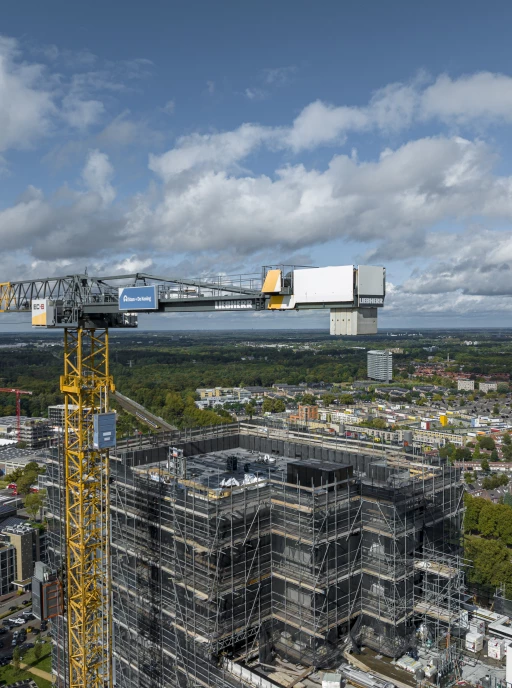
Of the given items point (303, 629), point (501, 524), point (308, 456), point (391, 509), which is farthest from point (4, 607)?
point (501, 524)

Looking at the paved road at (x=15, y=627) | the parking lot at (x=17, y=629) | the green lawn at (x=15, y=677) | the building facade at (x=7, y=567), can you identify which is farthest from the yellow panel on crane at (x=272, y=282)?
the building facade at (x=7, y=567)

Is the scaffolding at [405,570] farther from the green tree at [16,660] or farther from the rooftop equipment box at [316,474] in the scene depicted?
the green tree at [16,660]

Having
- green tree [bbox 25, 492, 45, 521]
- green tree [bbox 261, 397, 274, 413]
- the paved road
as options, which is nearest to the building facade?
the paved road

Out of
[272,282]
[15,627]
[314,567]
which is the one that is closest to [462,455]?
[15,627]

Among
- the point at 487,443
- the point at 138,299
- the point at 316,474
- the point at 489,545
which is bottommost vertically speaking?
the point at 487,443

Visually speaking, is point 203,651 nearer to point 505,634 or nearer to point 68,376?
point 68,376

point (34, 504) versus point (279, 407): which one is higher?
point (279, 407)

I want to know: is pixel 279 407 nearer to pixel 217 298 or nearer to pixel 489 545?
pixel 489 545
